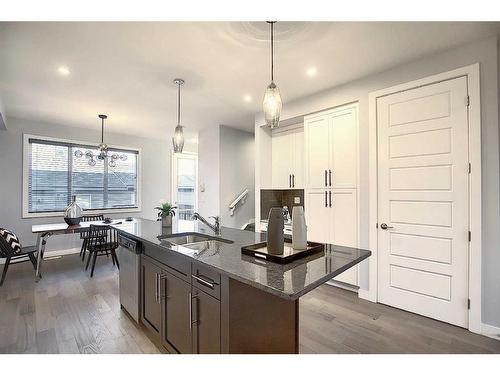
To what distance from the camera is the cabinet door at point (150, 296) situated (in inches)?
76.7

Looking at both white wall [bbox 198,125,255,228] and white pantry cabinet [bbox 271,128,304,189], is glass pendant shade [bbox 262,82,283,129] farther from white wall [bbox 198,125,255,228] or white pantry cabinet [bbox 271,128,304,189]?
white wall [bbox 198,125,255,228]

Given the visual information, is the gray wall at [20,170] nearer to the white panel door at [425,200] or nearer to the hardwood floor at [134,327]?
the hardwood floor at [134,327]

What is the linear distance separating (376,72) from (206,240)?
2549 mm

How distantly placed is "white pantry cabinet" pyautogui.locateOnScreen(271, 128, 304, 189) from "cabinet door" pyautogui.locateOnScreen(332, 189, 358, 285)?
0.73 m

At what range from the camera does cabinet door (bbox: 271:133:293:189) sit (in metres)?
4.03

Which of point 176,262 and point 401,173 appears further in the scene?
point 401,173

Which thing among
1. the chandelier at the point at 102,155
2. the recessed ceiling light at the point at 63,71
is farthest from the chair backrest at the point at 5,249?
the recessed ceiling light at the point at 63,71

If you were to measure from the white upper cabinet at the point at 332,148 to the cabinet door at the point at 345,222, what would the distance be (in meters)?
0.13

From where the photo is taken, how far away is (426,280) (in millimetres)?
2494

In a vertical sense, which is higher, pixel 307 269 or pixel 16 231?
pixel 307 269

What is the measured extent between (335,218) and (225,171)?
2.48 metres

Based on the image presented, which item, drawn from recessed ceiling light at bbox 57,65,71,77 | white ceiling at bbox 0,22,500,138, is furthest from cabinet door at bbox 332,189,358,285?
recessed ceiling light at bbox 57,65,71,77
